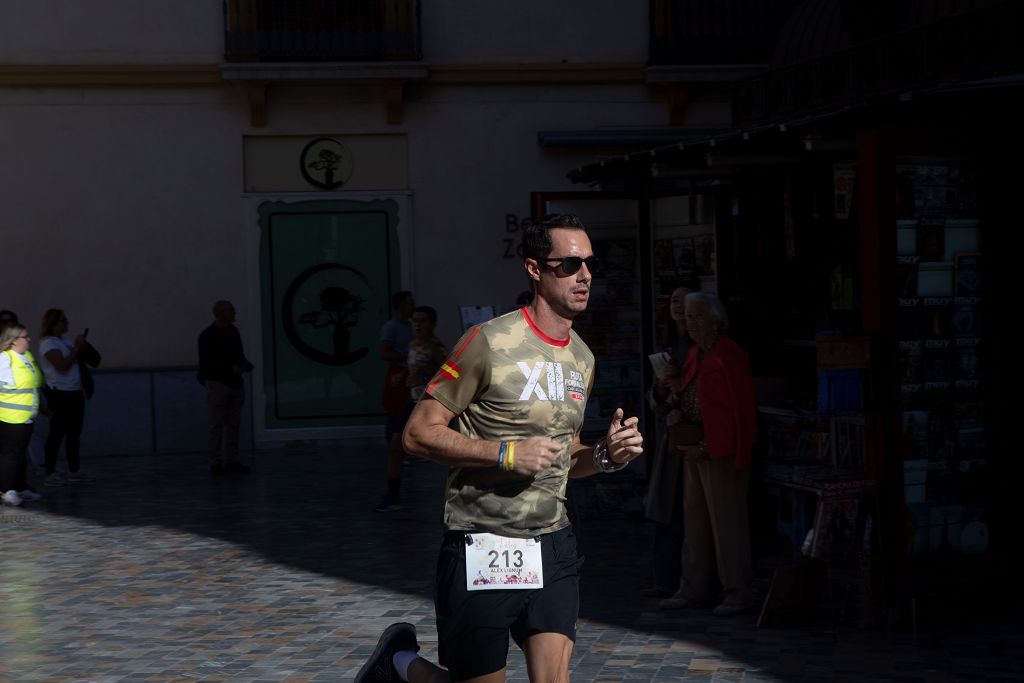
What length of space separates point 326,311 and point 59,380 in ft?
15.8

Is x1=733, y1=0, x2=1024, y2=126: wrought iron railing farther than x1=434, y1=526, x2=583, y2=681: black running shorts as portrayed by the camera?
Yes

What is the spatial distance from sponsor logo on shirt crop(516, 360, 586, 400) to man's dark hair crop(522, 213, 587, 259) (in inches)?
12.8

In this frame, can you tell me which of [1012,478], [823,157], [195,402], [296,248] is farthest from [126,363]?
[1012,478]

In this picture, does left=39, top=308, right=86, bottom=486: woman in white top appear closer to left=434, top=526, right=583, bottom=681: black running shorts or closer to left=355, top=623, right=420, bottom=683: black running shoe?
left=355, top=623, right=420, bottom=683: black running shoe

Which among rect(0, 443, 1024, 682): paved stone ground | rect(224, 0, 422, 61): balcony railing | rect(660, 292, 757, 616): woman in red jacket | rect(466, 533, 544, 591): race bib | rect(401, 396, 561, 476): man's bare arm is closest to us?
rect(401, 396, 561, 476): man's bare arm

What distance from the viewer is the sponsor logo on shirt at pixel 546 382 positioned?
15.0 ft

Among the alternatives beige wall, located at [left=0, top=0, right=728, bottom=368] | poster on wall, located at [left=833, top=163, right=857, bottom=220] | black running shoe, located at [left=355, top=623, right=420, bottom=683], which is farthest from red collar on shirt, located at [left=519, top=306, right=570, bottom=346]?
beige wall, located at [left=0, top=0, right=728, bottom=368]

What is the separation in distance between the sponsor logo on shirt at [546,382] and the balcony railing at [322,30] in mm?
14794

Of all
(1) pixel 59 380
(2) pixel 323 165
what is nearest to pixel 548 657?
(1) pixel 59 380

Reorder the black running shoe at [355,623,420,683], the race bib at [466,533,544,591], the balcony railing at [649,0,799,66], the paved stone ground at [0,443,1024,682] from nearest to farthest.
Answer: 1. the race bib at [466,533,544,591]
2. the black running shoe at [355,623,420,683]
3. the paved stone ground at [0,443,1024,682]
4. the balcony railing at [649,0,799,66]

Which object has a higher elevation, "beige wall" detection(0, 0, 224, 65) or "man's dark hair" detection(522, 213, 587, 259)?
"beige wall" detection(0, 0, 224, 65)

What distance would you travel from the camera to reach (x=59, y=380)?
15047 mm

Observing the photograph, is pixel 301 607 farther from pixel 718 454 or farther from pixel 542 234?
pixel 542 234

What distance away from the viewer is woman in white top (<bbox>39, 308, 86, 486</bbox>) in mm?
15016
